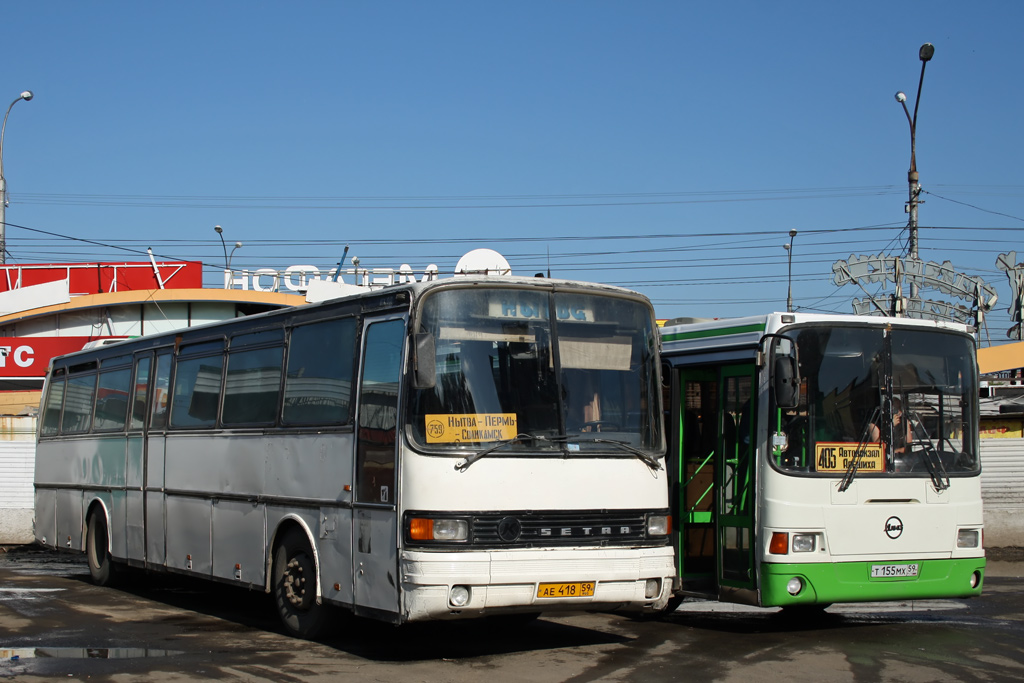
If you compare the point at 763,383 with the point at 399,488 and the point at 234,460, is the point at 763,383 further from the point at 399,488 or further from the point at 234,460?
the point at 234,460

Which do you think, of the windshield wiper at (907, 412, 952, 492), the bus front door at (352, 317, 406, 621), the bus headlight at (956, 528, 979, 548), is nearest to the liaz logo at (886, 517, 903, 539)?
the windshield wiper at (907, 412, 952, 492)

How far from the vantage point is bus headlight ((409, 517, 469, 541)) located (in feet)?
28.0

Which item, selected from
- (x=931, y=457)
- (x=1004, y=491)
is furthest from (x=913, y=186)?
(x=931, y=457)

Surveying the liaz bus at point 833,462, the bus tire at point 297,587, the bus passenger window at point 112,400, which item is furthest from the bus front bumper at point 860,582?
the bus passenger window at point 112,400

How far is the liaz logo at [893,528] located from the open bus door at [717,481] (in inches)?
49.1

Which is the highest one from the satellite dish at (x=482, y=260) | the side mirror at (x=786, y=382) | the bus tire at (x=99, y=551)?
the satellite dish at (x=482, y=260)

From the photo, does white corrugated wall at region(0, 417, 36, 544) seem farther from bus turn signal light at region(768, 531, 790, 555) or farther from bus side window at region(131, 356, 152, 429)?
bus turn signal light at region(768, 531, 790, 555)

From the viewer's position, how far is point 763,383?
10242mm

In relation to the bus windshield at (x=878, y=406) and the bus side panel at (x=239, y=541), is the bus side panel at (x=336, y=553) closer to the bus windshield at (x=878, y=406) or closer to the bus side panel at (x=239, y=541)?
the bus side panel at (x=239, y=541)

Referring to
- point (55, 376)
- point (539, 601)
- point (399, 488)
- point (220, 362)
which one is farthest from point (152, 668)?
point (55, 376)

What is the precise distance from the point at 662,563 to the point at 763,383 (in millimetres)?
1986

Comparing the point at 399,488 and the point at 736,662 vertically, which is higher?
the point at 399,488

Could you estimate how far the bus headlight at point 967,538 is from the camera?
10.6m

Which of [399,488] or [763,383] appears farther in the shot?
[763,383]
